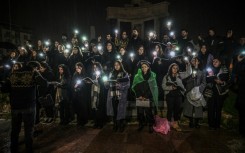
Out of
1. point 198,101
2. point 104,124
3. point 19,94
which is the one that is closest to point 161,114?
point 198,101

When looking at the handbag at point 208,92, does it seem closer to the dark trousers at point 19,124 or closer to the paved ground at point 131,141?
the paved ground at point 131,141

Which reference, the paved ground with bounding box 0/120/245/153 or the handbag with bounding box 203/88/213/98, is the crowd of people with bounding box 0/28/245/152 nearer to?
the handbag with bounding box 203/88/213/98

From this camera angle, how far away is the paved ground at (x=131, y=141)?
646cm

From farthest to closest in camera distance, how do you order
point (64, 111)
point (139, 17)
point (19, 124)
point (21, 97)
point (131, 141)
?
point (139, 17) < point (64, 111) < point (131, 141) < point (19, 124) < point (21, 97)

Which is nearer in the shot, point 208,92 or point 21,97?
point 21,97

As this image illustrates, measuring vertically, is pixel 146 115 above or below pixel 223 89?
below

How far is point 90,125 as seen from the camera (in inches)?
347

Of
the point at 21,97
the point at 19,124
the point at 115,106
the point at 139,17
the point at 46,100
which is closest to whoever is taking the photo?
the point at 21,97

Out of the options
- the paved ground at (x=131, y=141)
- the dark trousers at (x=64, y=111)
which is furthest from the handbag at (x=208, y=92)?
the dark trousers at (x=64, y=111)

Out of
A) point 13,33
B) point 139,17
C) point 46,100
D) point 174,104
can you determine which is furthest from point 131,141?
point 13,33

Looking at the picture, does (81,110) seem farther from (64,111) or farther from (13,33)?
(13,33)

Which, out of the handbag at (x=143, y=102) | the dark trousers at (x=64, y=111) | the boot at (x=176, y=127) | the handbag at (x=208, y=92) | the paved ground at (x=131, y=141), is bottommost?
the paved ground at (x=131, y=141)

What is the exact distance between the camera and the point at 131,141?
707 cm

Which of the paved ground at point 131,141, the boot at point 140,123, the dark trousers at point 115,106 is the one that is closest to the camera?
the paved ground at point 131,141
